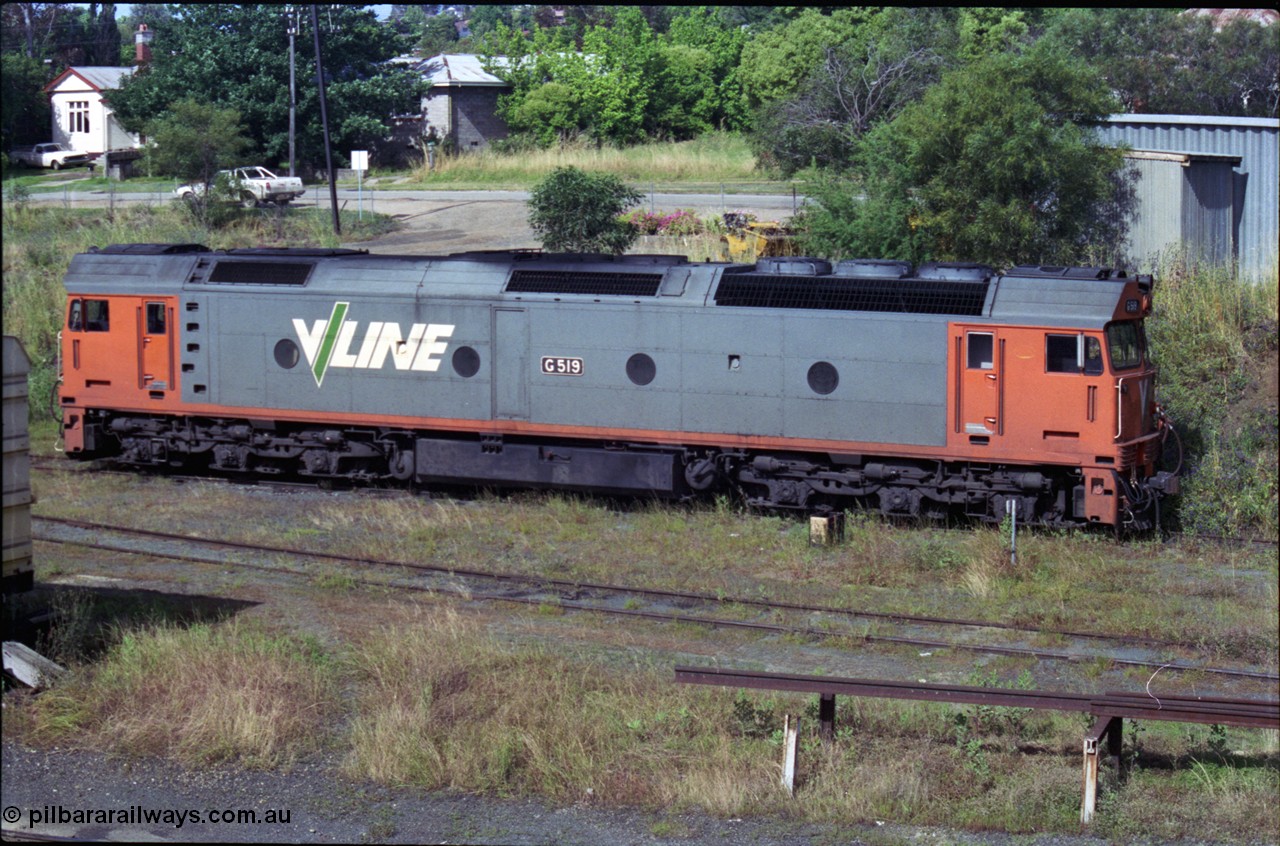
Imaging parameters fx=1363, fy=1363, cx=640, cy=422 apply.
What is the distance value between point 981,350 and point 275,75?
38195 mm

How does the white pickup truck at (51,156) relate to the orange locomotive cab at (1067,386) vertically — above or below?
above

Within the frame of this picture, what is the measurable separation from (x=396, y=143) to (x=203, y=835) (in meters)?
53.4

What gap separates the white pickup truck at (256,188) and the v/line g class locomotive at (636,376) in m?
19.4

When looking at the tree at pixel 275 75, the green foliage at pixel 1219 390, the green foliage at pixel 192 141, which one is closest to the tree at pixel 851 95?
the green foliage at pixel 1219 390

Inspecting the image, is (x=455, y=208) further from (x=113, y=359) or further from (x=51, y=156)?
(x=113, y=359)

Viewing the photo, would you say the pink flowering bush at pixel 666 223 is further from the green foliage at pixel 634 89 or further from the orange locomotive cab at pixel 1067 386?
the green foliage at pixel 634 89

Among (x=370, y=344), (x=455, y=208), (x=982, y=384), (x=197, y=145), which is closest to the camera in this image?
(x=982, y=384)

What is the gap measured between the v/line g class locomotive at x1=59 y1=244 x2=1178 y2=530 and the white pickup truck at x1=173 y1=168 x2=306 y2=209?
1941cm

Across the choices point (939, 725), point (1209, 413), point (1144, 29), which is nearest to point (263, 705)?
point (939, 725)

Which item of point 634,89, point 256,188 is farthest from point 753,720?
point 634,89

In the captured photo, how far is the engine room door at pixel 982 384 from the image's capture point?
1742cm

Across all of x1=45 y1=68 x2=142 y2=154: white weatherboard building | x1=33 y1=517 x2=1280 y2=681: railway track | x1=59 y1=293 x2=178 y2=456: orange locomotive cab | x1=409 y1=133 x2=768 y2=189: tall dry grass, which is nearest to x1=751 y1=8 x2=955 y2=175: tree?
x1=409 y1=133 x2=768 y2=189: tall dry grass

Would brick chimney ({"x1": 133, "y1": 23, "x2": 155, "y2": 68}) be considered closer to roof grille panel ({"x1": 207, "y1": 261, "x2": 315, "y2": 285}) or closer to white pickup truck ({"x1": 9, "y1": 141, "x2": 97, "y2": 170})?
white pickup truck ({"x1": 9, "y1": 141, "x2": 97, "y2": 170})

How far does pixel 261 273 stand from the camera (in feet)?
70.1
